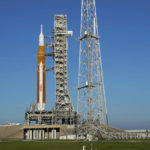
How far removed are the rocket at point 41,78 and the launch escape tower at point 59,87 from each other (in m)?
3.20

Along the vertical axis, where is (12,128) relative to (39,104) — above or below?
below

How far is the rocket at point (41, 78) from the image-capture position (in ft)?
334

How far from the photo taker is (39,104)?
335ft

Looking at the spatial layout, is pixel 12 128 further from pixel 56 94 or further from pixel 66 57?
pixel 66 57

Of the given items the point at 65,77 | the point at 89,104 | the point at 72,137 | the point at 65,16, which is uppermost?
the point at 65,16

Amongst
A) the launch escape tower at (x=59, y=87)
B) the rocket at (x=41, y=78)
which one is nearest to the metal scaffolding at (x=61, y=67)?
the launch escape tower at (x=59, y=87)

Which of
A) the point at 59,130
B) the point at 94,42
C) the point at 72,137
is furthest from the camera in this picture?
the point at 59,130

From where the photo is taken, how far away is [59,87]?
10831 cm

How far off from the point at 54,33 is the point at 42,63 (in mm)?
13276

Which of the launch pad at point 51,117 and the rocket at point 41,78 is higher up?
the rocket at point 41,78

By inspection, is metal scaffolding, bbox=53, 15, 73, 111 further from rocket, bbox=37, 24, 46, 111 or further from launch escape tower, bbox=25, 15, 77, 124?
rocket, bbox=37, 24, 46, 111

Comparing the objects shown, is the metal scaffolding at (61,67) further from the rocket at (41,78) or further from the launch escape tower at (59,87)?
the rocket at (41,78)

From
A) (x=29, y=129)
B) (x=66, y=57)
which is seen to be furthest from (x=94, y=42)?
(x=29, y=129)

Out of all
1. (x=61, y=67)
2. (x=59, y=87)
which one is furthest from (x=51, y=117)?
(x=61, y=67)
